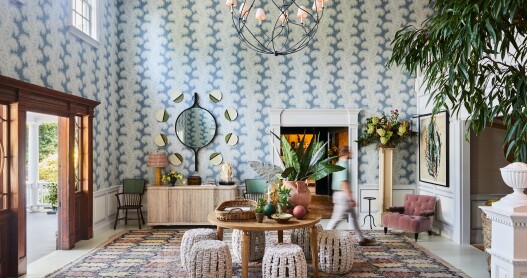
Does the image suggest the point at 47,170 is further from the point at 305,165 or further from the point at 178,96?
the point at 305,165

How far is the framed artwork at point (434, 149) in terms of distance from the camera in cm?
795

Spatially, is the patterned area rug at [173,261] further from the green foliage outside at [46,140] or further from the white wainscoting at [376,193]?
the green foliage outside at [46,140]

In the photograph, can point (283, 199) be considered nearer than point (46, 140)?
Yes

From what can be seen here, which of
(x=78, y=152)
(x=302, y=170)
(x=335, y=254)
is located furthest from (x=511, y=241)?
(x=78, y=152)

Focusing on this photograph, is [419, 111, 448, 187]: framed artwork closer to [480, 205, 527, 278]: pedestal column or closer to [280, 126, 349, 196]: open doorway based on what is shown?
[280, 126, 349, 196]: open doorway

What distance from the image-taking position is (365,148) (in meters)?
9.34

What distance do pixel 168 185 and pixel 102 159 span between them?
1375 mm

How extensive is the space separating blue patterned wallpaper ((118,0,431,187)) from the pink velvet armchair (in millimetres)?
1163

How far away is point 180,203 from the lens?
28.6 ft

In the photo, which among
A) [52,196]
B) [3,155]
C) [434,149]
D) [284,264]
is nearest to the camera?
[284,264]

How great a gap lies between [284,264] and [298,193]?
107 cm

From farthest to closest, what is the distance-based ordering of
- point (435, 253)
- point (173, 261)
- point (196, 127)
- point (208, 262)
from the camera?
point (196, 127) → point (435, 253) → point (173, 261) → point (208, 262)

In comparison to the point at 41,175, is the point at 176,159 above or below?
above

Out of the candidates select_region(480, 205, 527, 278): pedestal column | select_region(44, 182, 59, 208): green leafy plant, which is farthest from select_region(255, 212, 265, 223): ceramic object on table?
select_region(44, 182, 59, 208): green leafy plant
